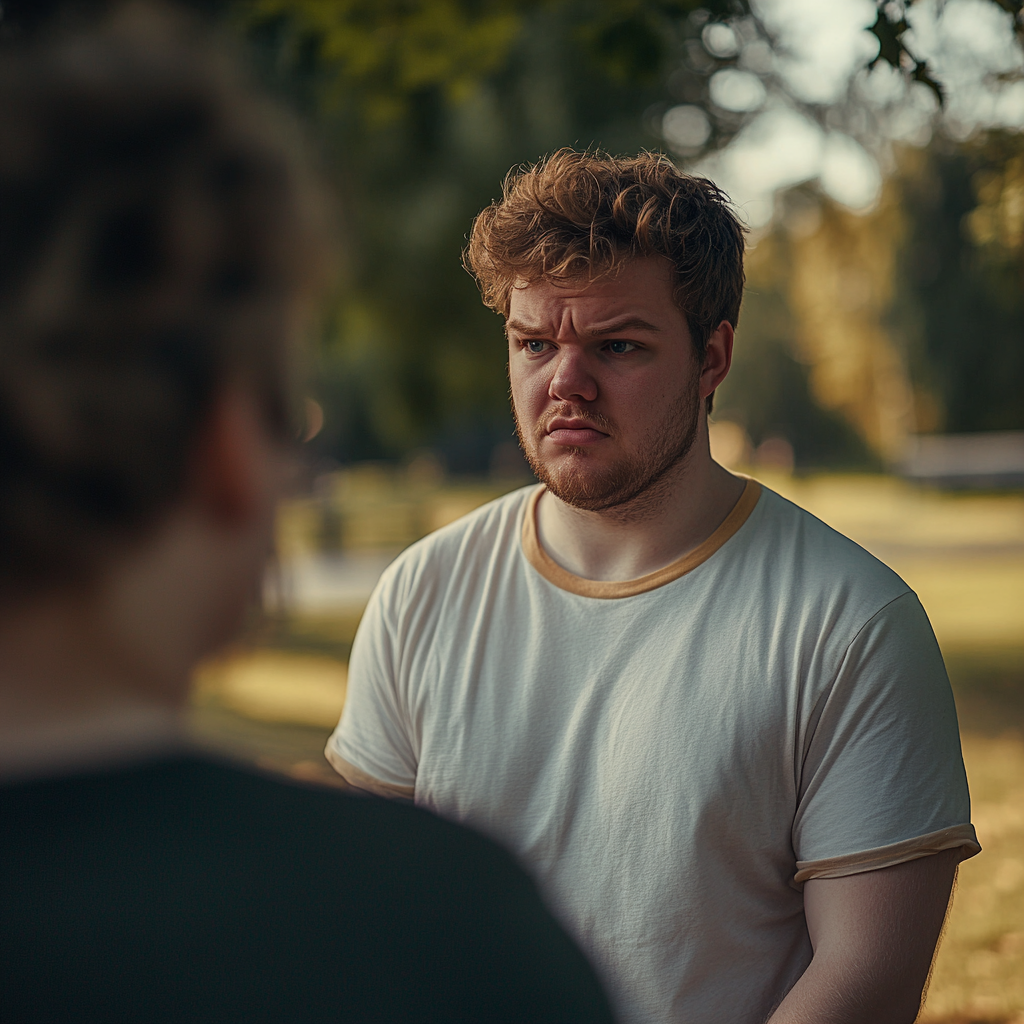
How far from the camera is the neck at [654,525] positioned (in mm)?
2088

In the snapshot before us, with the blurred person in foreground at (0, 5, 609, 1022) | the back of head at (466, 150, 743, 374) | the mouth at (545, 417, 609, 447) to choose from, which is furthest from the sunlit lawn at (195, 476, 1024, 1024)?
the back of head at (466, 150, 743, 374)

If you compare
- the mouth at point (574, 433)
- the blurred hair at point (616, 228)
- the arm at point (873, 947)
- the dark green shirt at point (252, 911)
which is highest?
the blurred hair at point (616, 228)

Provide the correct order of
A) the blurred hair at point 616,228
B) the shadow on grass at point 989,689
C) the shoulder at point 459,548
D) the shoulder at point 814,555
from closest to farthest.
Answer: the shoulder at point 814,555 → the blurred hair at point 616,228 → the shoulder at point 459,548 → the shadow on grass at point 989,689

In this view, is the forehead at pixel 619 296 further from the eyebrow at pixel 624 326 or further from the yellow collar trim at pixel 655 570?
the yellow collar trim at pixel 655 570

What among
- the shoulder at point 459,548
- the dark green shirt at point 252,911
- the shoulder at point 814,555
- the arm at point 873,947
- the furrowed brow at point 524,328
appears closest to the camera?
the dark green shirt at point 252,911

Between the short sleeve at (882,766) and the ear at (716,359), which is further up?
the ear at (716,359)

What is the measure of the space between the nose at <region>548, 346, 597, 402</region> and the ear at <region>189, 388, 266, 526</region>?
→ 130 centimetres

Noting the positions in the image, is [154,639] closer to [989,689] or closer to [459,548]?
[459,548]

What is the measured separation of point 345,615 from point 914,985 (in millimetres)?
11628

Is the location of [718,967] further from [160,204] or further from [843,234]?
[843,234]

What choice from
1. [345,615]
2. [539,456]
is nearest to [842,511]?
[345,615]

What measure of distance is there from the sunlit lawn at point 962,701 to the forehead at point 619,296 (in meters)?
0.84

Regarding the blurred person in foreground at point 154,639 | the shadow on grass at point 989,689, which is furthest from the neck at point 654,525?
the shadow on grass at point 989,689

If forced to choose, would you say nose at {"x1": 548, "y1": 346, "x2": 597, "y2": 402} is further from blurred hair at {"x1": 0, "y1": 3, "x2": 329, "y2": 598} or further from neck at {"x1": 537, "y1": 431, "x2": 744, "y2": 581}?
blurred hair at {"x1": 0, "y1": 3, "x2": 329, "y2": 598}
